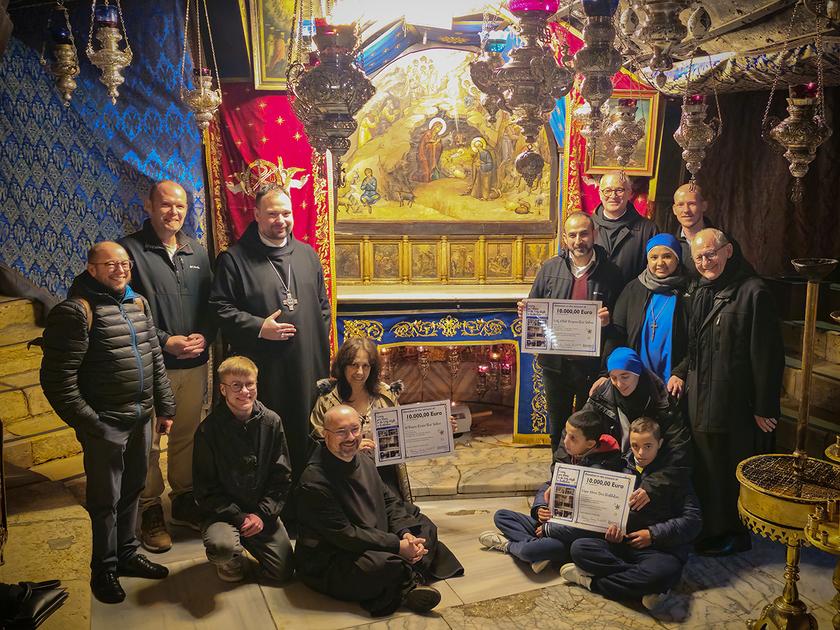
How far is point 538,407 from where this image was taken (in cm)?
671

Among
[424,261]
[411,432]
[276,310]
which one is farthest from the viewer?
[424,261]

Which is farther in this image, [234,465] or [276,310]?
[276,310]

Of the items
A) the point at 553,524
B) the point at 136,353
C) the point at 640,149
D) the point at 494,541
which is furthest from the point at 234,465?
the point at 640,149

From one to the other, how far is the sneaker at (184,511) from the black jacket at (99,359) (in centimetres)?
91

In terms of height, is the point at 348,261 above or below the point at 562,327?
above

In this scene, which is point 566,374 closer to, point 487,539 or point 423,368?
point 487,539

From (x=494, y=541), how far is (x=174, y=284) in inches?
103

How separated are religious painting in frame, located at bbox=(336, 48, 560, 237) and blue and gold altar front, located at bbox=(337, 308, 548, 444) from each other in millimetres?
1111

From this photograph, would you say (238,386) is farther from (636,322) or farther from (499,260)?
(499,260)

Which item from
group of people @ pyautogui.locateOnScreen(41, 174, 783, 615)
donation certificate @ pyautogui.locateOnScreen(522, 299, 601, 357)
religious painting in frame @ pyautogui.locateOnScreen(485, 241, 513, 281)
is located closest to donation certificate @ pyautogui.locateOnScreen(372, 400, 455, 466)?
group of people @ pyautogui.locateOnScreen(41, 174, 783, 615)

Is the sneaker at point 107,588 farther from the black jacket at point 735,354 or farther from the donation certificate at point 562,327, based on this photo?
the black jacket at point 735,354

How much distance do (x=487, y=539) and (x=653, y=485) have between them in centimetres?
110

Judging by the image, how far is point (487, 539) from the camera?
493 centimetres

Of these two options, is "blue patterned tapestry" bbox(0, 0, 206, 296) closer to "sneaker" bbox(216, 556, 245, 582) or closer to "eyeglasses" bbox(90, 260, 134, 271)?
"eyeglasses" bbox(90, 260, 134, 271)
